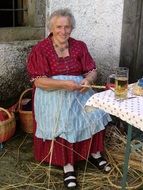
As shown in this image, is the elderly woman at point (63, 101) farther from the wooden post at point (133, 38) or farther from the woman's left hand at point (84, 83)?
the wooden post at point (133, 38)

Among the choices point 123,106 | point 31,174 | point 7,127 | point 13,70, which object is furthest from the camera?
point 13,70

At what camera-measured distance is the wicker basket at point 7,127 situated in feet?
13.3

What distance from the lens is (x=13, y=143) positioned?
4.36 meters

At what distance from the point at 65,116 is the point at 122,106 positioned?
3.25 feet

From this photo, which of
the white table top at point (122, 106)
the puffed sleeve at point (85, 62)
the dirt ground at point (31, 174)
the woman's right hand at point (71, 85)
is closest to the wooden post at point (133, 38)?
the puffed sleeve at point (85, 62)

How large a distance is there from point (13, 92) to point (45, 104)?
1.31m

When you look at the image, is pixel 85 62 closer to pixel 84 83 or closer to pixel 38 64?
pixel 84 83

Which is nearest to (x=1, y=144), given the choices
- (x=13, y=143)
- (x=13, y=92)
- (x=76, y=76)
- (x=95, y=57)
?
(x=13, y=143)

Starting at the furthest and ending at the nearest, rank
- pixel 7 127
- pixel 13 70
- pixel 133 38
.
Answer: pixel 13 70, pixel 133 38, pixel 7 127

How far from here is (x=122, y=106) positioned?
265 cm

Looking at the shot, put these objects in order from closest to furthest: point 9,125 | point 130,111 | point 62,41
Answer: point 130,111
point 62,41
point 9,125

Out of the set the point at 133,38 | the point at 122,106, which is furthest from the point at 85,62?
the point at 122,106

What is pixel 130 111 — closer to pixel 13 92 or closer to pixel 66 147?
pixel 66 147

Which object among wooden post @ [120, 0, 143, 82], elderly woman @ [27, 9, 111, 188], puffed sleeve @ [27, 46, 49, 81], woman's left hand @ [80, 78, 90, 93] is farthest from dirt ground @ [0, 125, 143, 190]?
wooden post @ [120, 0, 143, 82]
